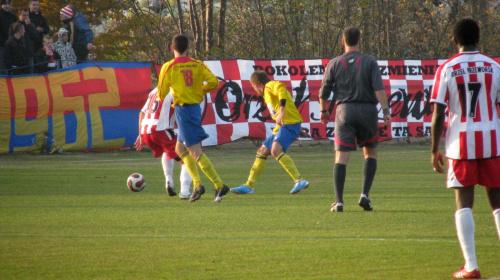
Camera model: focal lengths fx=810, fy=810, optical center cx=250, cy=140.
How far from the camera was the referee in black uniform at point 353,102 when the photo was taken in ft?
27.8

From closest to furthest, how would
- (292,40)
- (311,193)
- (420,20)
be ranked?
1. (311,193)
2. (292,40)
3. (420,20)

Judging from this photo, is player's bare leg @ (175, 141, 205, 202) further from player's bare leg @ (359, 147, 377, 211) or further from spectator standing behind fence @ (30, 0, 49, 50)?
spectator standing behind fence @ (30, 0, 49, 50)

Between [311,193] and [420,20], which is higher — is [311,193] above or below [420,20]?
below

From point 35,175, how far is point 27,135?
166 inches

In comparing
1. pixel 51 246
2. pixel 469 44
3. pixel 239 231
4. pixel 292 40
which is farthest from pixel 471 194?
pixel 292 40

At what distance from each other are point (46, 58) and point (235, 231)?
11.9 metres

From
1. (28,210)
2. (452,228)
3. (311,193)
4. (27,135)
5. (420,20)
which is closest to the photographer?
(452,228)

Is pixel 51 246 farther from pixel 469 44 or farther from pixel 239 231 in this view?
pixel 469 44

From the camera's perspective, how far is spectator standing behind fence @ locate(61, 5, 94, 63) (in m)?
18.3

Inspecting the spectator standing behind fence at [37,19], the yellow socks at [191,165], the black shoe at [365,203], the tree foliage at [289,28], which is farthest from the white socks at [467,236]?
the tree foliage at [289,28]

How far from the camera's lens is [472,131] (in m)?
5.19

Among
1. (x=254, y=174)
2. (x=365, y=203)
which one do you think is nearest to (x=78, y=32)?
(x=254, y=174)

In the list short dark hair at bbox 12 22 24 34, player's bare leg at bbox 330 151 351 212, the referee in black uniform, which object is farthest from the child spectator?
player's bare leg at bbox 330 151 351 212

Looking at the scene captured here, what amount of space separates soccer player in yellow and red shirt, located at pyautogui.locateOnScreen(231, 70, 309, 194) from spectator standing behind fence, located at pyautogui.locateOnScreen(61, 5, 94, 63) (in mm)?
8812
